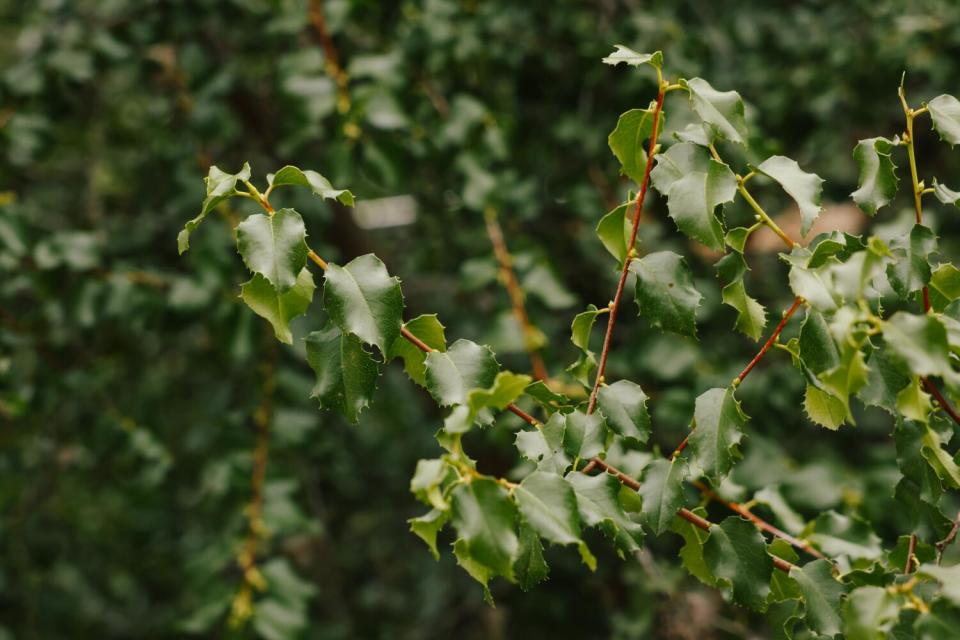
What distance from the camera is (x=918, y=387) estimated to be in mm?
603

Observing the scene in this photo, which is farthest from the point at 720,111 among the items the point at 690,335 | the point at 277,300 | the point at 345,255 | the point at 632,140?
the point at 345,255

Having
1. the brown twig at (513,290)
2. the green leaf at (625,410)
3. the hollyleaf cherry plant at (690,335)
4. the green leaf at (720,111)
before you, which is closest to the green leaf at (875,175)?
the hollyleaf cherry plant at (690,335)

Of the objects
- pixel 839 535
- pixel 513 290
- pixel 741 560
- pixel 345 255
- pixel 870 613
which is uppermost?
pixel 870 613

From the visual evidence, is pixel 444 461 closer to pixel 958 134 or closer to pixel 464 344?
pixel 464 344

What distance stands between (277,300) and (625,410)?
1.02 feet

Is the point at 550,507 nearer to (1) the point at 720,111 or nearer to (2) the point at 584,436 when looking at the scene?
(2) the point at 584,436

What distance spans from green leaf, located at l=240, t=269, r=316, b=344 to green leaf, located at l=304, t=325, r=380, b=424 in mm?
26

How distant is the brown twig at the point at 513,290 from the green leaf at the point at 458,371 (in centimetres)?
62

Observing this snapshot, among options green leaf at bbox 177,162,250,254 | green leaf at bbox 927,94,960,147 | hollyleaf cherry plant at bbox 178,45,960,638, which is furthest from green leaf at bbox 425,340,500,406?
green leaf at bbox 927,94,960,147

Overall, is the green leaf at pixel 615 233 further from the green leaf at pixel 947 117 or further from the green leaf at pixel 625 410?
the green leaf at pixel 947 117

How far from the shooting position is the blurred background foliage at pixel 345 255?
4.62 ft

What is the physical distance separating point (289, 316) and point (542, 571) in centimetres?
29

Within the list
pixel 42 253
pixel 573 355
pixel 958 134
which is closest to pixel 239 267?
pixel 42 253

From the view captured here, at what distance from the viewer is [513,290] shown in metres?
1.41
